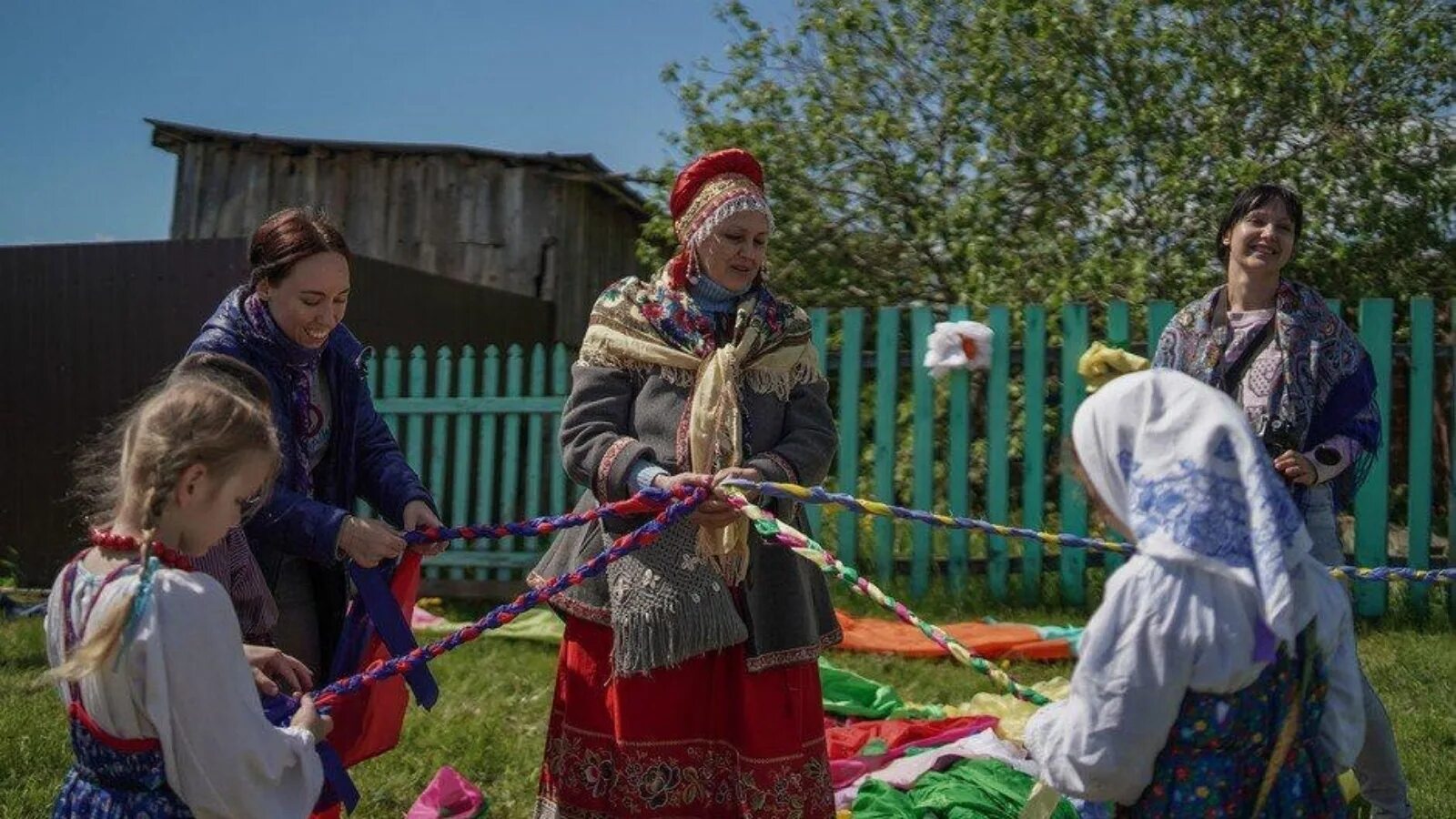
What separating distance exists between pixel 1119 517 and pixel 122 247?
8312mm

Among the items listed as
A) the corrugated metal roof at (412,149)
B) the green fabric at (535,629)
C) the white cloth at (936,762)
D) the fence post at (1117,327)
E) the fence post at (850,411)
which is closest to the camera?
the white cloth at (936,762)

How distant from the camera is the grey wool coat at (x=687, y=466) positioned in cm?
326

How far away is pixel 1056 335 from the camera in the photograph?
29.5ft

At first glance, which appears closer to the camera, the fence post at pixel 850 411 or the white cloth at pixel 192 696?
the white cloth at pixel 192 696

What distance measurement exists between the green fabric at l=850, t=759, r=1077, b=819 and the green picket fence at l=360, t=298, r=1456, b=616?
2.95 meters

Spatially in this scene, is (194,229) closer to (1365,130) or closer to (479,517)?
(479,517)

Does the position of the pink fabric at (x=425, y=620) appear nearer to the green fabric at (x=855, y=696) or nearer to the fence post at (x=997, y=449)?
the green fabric at (x=855, y=696)

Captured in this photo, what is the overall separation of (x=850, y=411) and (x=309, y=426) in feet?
17.2

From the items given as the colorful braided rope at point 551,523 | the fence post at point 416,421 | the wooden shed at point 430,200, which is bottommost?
the colorful braided rope at point 551,523

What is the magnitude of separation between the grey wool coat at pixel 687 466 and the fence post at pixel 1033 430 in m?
4.40

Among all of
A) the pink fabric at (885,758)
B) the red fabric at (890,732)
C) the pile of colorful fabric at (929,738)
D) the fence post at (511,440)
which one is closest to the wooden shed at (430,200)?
the fence post at (511,440)

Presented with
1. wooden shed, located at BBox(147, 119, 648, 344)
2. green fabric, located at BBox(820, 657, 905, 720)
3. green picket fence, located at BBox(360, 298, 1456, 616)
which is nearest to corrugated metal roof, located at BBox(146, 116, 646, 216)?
wooden shed, located at BBox(147, 119, 648, 344)

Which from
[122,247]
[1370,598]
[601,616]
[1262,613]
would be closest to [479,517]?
[122,247]

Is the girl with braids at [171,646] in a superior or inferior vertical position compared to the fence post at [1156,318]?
inferior
